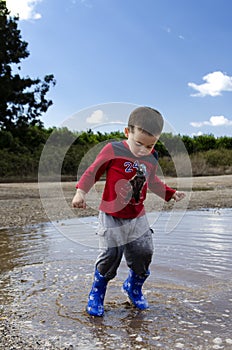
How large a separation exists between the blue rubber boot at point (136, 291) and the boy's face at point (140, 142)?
92 cm

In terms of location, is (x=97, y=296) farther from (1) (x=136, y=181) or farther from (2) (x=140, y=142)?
(2) (x=140, y=142)

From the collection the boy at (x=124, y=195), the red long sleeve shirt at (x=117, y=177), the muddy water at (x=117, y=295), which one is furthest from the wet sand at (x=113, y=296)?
the red long sleeve shirt at (x=117, y=177)

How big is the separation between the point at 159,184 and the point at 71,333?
128 cm

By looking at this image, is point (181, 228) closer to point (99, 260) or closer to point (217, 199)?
point (99, 260)

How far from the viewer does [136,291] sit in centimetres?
356

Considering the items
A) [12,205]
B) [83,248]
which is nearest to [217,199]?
[12,205]

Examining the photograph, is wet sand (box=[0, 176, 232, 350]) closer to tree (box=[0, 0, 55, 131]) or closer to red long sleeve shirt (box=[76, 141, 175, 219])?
red long sleeve shirt (box=[76, 141, 175, 219])

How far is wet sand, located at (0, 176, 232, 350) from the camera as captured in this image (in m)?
2.91

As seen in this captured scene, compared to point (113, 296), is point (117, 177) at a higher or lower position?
higher

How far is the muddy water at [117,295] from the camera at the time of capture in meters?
2.94

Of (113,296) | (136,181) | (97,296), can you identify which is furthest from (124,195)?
(113,296)

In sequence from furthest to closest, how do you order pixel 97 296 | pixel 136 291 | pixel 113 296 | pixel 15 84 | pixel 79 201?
pixel 15 84 → pixel 113 296 → pixel 136 291 → pixel 97 296 → pixel 79 201

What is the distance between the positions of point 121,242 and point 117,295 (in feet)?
2.48

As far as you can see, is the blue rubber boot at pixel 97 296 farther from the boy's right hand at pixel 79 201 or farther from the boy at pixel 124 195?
the boy's right hand at pixel 79 201
